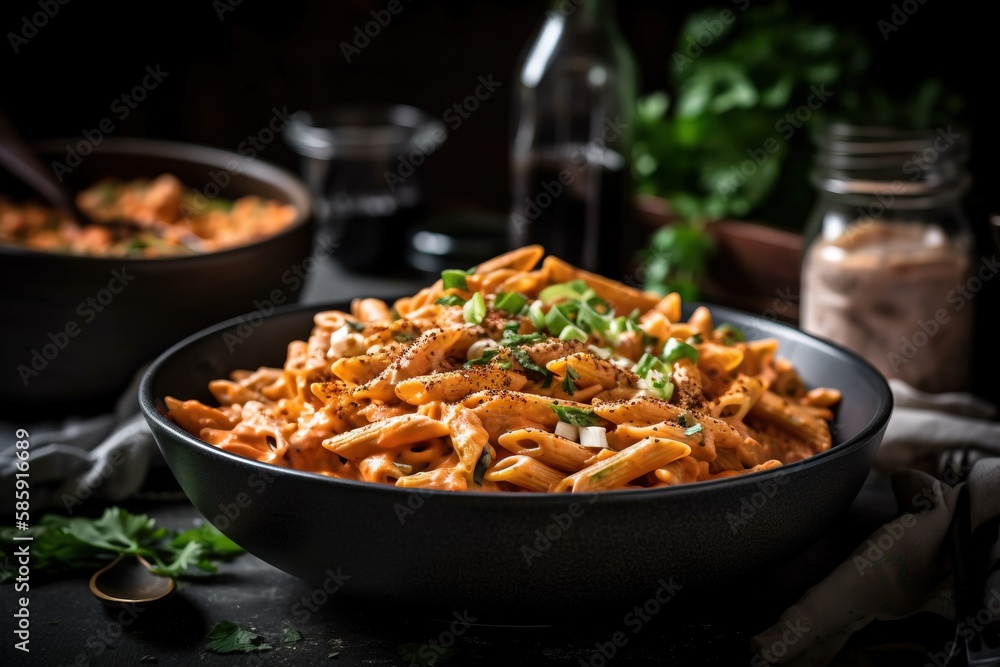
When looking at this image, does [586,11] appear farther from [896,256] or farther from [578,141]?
[896,256]

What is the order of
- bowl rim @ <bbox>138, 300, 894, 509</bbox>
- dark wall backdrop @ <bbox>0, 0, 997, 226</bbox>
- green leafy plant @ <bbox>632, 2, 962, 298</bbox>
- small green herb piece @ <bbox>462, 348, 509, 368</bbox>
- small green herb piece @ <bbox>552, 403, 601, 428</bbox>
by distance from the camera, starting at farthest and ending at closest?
dark wall backdrop @ <bbox>0, 0, 997, 226</bbox>
green leafy plant @ <bbox>632, 2, 962, 298</bbox>
small green herb piece @ <bbox>462, 348, 509, 368</bbox>
small green herb piece @ <bbox>552, 403, 601, 428</bbox>
bowl rim @ <bbox>138, 300, 894, 509</bbox>

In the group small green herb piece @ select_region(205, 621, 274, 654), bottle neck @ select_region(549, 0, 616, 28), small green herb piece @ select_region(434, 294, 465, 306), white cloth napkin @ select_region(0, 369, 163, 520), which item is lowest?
white cloth napkin @ select_region(0, 369, 163, 520)

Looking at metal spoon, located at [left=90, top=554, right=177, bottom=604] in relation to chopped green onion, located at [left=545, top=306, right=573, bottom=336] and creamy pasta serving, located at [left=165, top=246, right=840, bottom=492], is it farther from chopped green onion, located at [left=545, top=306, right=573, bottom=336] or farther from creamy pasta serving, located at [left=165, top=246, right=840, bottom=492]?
chopped green onion, located at [left=545, top=306, right=573, bottom=336]

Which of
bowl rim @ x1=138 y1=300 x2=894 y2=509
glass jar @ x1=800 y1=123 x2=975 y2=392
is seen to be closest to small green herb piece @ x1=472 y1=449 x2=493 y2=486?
bowl rim @ x1=138 y1=300 x2=894 y2=509

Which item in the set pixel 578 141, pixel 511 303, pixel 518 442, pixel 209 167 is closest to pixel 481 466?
pixel 518 442

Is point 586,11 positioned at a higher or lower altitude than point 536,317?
higher

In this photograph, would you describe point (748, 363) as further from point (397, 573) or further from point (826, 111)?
point (826, 111)
